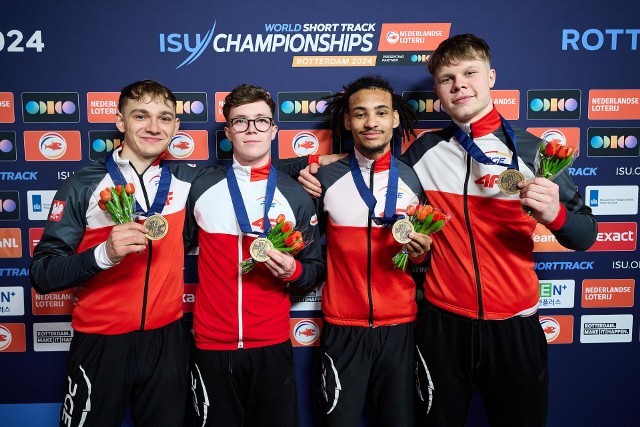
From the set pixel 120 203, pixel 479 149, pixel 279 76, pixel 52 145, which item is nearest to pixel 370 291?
pixel 479 149

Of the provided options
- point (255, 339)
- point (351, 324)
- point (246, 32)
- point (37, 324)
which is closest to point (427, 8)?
point (246, 32)

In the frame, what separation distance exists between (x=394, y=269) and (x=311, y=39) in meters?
1.55

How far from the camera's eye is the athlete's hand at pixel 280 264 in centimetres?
213

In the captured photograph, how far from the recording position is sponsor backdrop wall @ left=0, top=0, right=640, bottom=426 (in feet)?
Result: 9.32

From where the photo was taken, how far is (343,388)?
2352 mm

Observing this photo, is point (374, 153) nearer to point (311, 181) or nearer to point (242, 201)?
point (311, 181)

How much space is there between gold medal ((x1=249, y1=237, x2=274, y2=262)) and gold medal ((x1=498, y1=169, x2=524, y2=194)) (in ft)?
3.66

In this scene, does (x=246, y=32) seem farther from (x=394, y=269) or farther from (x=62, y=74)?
(x=394, y=269)

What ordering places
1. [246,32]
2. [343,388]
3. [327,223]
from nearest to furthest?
1. [343,388]
2. [327,223]
3. [246,32]

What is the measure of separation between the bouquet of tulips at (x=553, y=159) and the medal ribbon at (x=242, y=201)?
4.33 feet

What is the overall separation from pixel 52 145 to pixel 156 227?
1.33 meters

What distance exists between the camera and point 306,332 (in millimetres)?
3006

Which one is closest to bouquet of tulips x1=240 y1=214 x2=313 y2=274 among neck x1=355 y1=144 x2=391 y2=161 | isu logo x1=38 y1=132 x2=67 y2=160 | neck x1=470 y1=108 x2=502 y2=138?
neck x1=355 y1=144 x2=391 y2=161

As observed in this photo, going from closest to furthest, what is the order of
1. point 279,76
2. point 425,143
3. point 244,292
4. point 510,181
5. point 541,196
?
point 541,196 → point 510,181 → point 244,292 → point 425,143 → point 279,76
